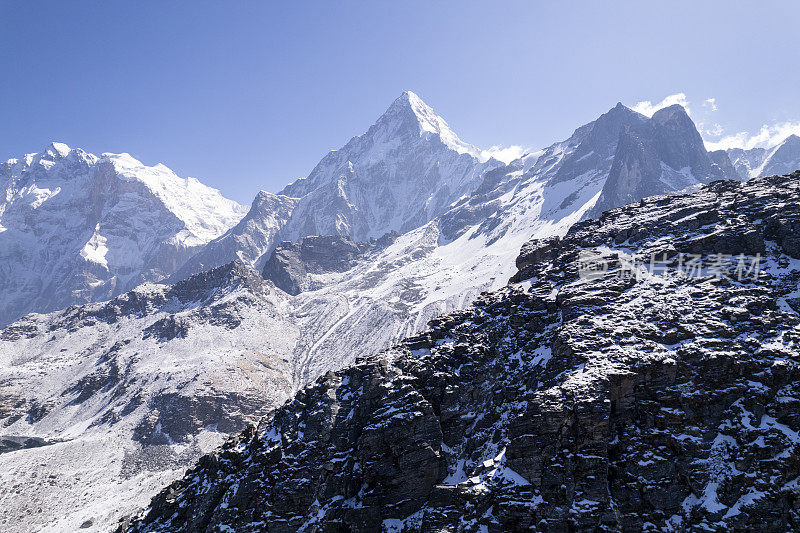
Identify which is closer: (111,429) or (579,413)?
(579,413)

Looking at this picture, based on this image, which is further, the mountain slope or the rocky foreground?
the mountain slope

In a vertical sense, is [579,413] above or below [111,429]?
above

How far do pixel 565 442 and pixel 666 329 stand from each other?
18.9 m

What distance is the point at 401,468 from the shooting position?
49.7 metres

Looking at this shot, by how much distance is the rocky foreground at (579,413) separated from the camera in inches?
1597

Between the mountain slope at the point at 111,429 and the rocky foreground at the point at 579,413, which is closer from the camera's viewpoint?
the rocky foreground at the point at 579,413

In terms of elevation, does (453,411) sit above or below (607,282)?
below

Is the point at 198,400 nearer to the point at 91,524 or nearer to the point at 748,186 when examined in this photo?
the point at 91,524

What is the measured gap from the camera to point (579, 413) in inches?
1721

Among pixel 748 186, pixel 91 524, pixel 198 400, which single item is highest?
pixel 748 186

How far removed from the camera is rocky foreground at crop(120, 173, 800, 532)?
1597 inches

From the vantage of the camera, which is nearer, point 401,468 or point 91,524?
point 401,468

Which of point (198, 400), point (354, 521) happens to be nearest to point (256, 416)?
point (198, 400)

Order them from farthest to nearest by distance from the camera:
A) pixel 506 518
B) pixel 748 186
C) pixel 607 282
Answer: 1. pixel 748 186
2. pixel 607 282
3. pixel 506 518
